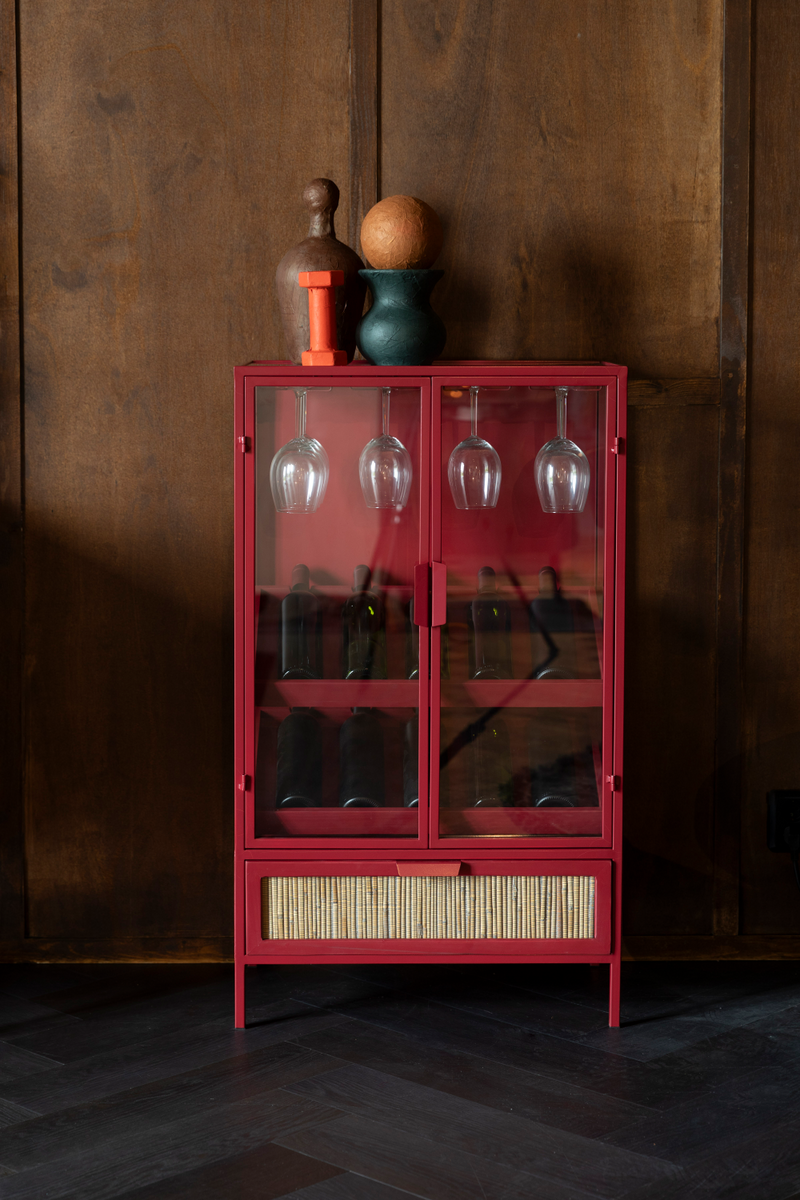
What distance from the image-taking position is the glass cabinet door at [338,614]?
2354 millimetres

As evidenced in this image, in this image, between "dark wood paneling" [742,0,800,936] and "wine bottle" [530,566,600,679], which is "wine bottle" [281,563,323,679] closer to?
"wine bottle" [530,566,600,679]

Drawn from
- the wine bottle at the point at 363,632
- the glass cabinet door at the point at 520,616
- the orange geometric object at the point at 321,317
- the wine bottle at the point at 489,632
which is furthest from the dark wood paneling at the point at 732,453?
the orange geometric object at the point at 321,317

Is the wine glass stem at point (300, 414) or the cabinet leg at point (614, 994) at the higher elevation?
the wine glass stem at point (300, 414)

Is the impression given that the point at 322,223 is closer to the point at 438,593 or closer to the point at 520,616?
the point at 438,593

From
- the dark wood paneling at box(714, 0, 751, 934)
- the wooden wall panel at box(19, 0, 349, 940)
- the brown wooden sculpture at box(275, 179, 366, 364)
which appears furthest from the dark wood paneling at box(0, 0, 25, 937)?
the dark wood paneling at box(714, 0, 751, 934)

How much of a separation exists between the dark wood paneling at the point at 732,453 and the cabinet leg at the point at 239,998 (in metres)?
1.30

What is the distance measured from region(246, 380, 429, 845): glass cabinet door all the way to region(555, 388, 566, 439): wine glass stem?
0.31 metres

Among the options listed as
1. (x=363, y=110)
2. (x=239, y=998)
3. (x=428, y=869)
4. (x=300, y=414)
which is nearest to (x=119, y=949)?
(x=239, y=998)

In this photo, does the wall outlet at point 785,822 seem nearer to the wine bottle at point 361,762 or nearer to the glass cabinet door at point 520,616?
the glass cabinet door at point 520,616

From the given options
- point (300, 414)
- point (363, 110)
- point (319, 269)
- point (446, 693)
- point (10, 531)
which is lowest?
point (446, 693)

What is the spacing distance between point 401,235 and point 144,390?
815 millimetres

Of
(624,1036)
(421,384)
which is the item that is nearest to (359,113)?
(421,384)

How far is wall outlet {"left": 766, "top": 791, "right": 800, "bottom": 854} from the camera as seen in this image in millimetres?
2794

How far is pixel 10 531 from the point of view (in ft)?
9.04
